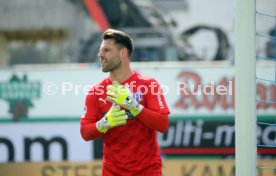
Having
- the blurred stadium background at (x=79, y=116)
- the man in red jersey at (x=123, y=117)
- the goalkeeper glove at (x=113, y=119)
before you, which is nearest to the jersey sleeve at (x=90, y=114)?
the man in red jersey at (x=123, y=117)

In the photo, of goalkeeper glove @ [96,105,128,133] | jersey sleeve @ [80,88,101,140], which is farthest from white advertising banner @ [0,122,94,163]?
goalkeeper glove @ [96,105,128,133]

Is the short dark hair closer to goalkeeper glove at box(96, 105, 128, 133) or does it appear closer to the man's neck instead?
the man's neck

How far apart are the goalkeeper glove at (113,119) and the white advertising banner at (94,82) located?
3.22 m

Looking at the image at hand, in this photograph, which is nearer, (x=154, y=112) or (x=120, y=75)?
(x=154, y=112)

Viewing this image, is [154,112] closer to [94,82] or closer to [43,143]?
[94,82]

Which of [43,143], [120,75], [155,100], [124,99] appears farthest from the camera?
[43,143]

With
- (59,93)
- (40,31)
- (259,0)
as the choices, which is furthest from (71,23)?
(59,93)

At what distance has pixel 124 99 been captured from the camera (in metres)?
4.68

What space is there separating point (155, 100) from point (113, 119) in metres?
0.33

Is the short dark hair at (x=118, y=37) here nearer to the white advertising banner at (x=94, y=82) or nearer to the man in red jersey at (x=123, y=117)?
the man in red jersey at (x=123, y=117)

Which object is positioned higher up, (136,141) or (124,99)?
(124,99)

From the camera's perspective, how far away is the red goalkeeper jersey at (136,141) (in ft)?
15.9

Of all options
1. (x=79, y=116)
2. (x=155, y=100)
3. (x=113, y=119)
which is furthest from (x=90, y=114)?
(x=79, y=116)

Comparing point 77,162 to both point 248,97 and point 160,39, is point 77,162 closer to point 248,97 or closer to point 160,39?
point 248,97
